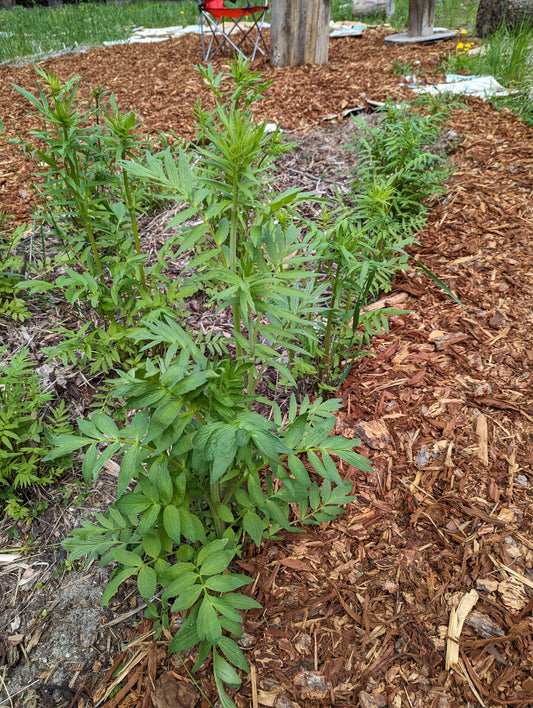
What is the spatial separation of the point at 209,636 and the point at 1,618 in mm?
990

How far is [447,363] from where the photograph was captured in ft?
7.28

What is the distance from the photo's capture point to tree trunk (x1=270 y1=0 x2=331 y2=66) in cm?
536

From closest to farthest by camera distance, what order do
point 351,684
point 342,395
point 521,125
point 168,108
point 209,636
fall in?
point 209,636
point 351,684
point 342,395
point 521,125
point 168,108

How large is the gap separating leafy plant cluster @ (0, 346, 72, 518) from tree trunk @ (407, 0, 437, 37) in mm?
7485

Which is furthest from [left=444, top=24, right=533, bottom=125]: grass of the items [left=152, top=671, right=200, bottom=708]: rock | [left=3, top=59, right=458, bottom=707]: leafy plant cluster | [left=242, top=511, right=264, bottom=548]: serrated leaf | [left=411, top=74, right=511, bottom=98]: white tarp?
[left=152, top=671, right=200, bottom=708]: rock

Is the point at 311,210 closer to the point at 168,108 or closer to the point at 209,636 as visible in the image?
the point at 168,108

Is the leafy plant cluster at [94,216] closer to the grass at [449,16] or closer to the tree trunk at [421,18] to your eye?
the tree trunk at [421,18]

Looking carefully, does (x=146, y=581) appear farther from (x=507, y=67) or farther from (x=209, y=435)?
(x=507, y=67)

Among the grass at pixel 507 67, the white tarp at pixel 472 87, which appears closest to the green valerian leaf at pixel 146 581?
the white tarp at pixel 472 87

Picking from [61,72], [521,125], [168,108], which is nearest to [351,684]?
[521,125]

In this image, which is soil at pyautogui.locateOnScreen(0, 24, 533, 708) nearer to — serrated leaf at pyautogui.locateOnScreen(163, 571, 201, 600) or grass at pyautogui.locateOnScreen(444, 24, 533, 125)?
serrated leaf at pyautogui.locateOnScreen(163, 571, 201, 600)

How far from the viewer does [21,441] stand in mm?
1854

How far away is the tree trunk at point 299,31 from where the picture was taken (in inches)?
211

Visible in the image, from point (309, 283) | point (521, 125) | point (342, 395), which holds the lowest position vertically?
point (342, 395)
